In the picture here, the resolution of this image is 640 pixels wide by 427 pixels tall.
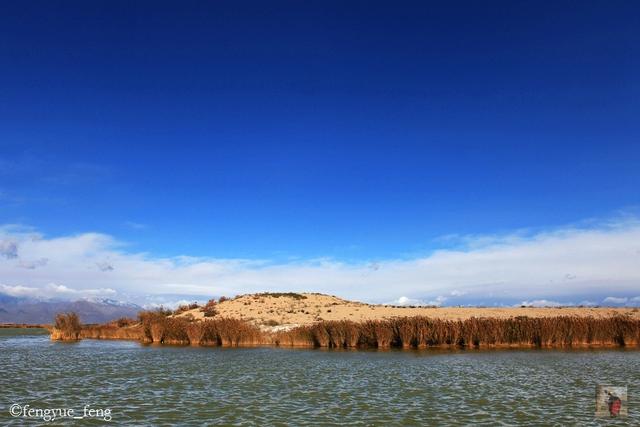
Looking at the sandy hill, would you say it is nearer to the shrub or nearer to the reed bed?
the shrub

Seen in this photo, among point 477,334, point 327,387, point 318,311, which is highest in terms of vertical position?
point 318,311

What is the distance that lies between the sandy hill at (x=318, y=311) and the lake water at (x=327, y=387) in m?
18.0

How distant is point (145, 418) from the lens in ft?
45.0

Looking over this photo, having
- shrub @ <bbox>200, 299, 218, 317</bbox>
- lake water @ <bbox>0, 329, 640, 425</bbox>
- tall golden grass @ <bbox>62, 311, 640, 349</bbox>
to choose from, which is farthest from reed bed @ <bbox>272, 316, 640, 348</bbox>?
shrub @ <bbox>200, 299, 218, 317</bbox>

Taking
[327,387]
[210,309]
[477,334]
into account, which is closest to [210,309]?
[210,309]

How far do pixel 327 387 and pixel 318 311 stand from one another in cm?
3607

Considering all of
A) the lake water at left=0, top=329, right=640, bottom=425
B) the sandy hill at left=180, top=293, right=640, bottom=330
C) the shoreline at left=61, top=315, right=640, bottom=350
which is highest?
the sandy hill at left=180, top=293, right=640, bottom=330

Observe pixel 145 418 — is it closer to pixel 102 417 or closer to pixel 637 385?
pixel 102 417

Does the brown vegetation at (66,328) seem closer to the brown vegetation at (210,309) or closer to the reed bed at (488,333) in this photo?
the brown vegetation at (210,309)

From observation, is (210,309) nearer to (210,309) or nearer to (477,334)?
(210,309)

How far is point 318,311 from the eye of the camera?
179ft

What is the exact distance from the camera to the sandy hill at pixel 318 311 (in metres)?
50.0

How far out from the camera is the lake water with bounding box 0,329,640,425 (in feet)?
46.2

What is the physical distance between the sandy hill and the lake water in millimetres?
17994
